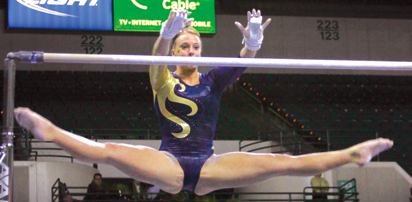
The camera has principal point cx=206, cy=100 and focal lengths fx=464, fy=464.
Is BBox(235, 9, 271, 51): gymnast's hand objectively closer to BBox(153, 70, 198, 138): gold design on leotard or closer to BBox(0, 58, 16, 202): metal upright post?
BBox(153, 70, 198, 138): gold design on leotard

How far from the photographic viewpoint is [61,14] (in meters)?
12.0

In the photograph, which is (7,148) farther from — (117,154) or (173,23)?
(173,23)

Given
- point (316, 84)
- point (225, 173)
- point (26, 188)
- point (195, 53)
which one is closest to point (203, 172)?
point (225, 173)

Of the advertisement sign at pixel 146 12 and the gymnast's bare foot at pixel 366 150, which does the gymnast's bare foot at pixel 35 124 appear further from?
the advertisement sign at pixel 146 12

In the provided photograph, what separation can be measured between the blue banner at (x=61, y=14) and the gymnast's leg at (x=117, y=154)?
9616 millimetres

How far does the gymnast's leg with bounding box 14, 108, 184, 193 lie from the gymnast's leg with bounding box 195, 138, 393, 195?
0.23m

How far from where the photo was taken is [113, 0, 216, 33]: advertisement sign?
12.2 meters

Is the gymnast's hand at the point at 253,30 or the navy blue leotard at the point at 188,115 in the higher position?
the gymnast's hand at the point at 253,30

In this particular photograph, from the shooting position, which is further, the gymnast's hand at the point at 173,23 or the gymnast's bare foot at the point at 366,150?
the gymnast's hand at the point at 173,23

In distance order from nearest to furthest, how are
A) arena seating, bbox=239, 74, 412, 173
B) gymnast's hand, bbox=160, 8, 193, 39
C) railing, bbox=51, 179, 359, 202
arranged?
gymnast's hand, bbox=160, 8, 193, 39
railing, bbox=51, 179, 359, 202
arena seating, bbox=239, 74, 412, 173

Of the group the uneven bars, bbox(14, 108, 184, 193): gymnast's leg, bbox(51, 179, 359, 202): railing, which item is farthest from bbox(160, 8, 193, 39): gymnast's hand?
bbox(51, 179, 359, 202): railing

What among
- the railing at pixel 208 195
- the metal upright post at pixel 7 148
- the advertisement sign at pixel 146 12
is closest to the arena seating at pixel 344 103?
the railing at pixel 208 195

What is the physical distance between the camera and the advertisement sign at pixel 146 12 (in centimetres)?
1221

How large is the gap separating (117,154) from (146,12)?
9.85m
